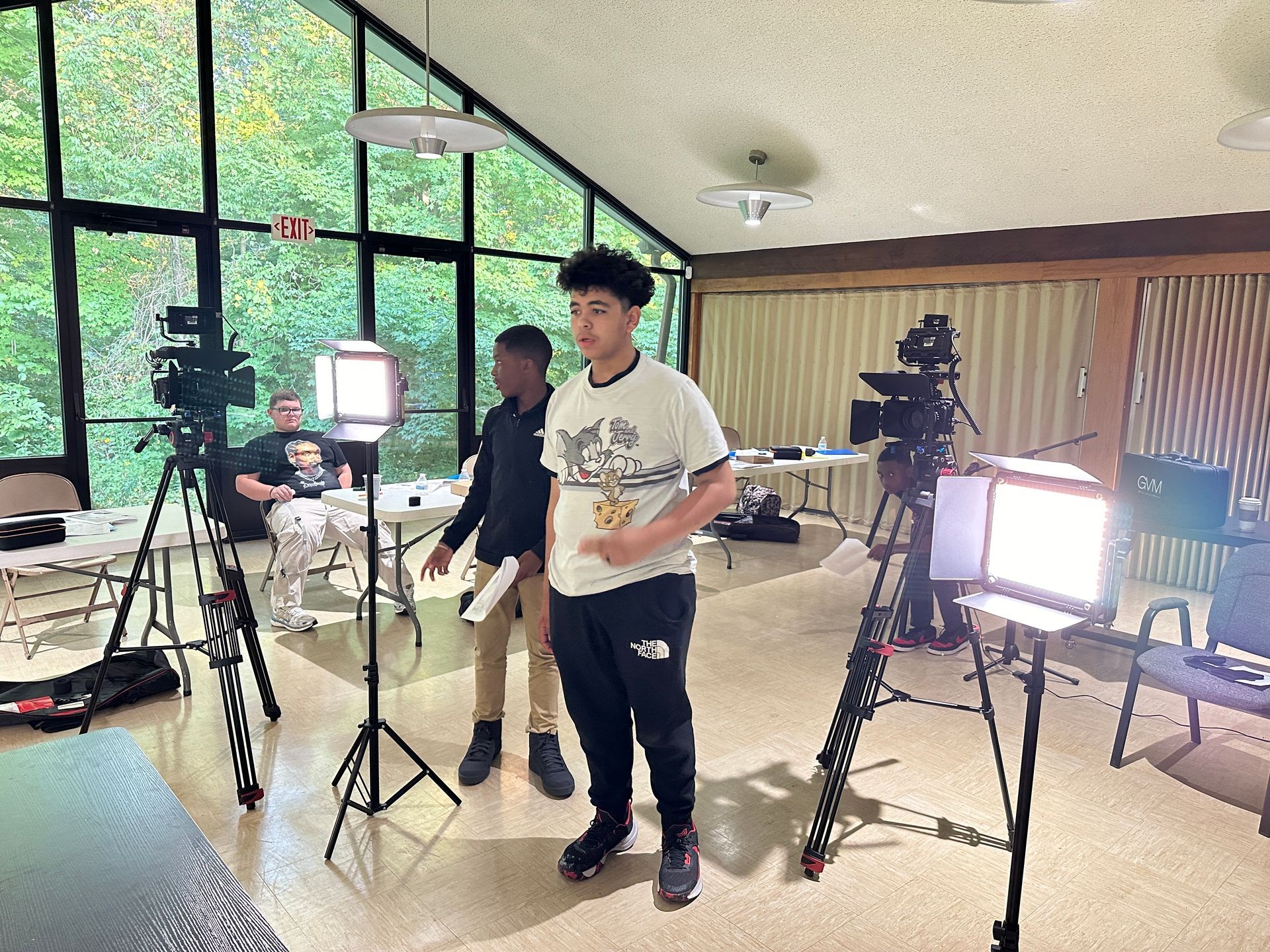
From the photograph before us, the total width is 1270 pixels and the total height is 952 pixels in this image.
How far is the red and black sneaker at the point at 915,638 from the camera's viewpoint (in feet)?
13.9

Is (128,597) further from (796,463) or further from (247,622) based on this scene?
(796,463)

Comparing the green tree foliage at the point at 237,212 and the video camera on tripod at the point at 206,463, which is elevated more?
the green tree foliage at the point at 237,212

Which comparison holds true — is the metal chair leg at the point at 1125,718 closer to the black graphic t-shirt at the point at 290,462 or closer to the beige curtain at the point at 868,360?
the beige curtain at the point at 868,360

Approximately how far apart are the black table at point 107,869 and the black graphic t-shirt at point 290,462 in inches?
135

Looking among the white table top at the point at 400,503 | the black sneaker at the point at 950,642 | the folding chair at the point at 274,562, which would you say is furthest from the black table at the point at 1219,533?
the folding chair at the point at 274,562

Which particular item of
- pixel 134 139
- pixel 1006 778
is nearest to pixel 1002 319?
pixel 1006 778

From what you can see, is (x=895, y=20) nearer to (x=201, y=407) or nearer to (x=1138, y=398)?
(x=1138, y=398)

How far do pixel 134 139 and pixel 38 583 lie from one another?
2796 millimetres

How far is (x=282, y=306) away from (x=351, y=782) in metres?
4.53

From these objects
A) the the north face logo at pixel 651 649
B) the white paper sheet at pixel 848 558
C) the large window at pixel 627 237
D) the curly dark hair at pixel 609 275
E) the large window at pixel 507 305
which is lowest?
the the north face logo at pixel 651 649

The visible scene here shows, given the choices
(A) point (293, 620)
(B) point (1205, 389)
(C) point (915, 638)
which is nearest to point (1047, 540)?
(C) point (915, 638)

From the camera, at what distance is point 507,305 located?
742cm

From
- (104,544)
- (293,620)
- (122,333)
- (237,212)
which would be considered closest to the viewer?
(104,544)

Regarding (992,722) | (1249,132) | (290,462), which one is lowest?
(992,722)
